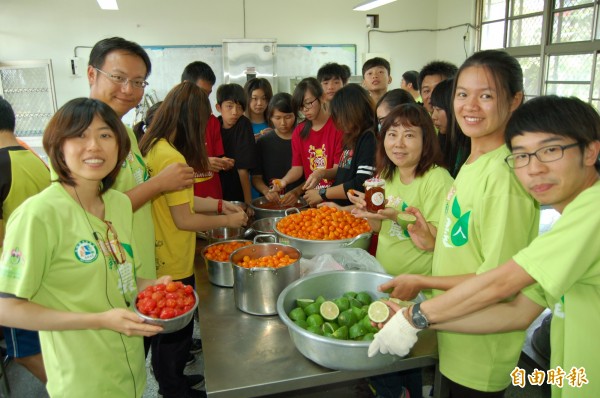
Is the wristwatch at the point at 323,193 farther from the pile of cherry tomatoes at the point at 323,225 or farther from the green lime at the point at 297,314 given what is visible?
the green lime at the point at 297,314

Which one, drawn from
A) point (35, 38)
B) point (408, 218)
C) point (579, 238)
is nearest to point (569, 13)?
point (408, 218)

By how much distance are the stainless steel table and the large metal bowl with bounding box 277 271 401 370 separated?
0.22ft

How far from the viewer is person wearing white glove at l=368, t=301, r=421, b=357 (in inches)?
46.2

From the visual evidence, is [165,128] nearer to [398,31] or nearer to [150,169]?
[150,169]

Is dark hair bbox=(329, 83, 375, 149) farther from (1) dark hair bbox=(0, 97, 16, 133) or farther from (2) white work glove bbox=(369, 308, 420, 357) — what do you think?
(1) dark hair bbox=(0, 97, 16, 133)

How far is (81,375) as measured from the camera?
1286 millimetres

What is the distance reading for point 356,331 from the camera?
1.33 m

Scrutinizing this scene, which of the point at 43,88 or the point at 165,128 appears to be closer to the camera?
the point at 165,128

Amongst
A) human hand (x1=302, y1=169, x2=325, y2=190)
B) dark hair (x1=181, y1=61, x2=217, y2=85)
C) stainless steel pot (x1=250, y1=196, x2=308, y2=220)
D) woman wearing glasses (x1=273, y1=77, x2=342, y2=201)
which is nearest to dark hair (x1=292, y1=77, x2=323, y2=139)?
woman wearing glasses (x1=273, y1=77, x2=342, y2=201)

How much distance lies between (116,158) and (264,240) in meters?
1.10

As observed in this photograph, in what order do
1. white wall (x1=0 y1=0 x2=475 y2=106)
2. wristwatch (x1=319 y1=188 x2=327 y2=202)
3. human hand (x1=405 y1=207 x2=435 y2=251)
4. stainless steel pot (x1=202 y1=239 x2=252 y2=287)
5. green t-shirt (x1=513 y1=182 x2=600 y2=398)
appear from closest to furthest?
green t-shirt (x1=513 y1=182 x2=600 y2=398)
human hand (x1=405 y1=207 x2=435 y2=251)
stainless steel pot (x1=202 y1=239 x2=252 y2=287)
wristwatch (x1=319 y1=188 x2=327 y2=202)
white wall (x1=0 y1=0 x2=475 y2=106)

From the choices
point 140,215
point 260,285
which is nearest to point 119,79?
point 140,215

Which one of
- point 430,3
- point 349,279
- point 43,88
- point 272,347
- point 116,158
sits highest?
point 430,3

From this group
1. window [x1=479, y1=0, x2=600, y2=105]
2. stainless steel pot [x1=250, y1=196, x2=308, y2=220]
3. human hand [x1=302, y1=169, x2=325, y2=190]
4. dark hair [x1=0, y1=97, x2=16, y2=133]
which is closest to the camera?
dark hair [x1=0, y1=97, x2=16, y2=133]
